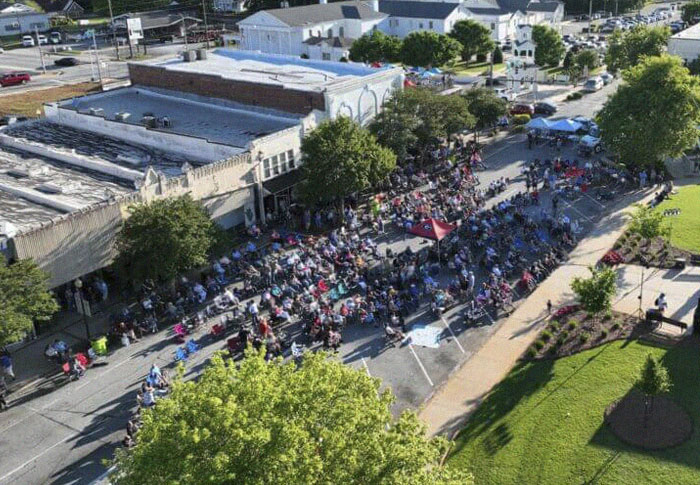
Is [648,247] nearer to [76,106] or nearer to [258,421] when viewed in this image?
[258,421]

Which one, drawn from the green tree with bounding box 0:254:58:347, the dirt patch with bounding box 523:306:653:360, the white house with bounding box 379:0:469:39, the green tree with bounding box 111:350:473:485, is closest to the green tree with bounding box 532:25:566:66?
the white house with bounding box 379:0:469:39

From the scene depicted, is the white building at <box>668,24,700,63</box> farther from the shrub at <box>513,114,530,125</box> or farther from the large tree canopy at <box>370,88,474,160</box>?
the large tree canopy at <box>370,88,474,160</box>

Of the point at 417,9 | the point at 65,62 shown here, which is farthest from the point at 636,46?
the point at 65,62

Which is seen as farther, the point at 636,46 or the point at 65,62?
the point at 65,62

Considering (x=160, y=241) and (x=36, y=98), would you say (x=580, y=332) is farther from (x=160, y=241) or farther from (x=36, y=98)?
(x=36, y=98)

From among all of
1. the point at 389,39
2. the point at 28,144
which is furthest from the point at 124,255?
the point at 389,39

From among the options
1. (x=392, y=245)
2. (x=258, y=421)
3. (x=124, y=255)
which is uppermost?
(x=258, y=421)

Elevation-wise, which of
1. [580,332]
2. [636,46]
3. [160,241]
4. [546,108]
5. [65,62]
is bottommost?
[580,332]
